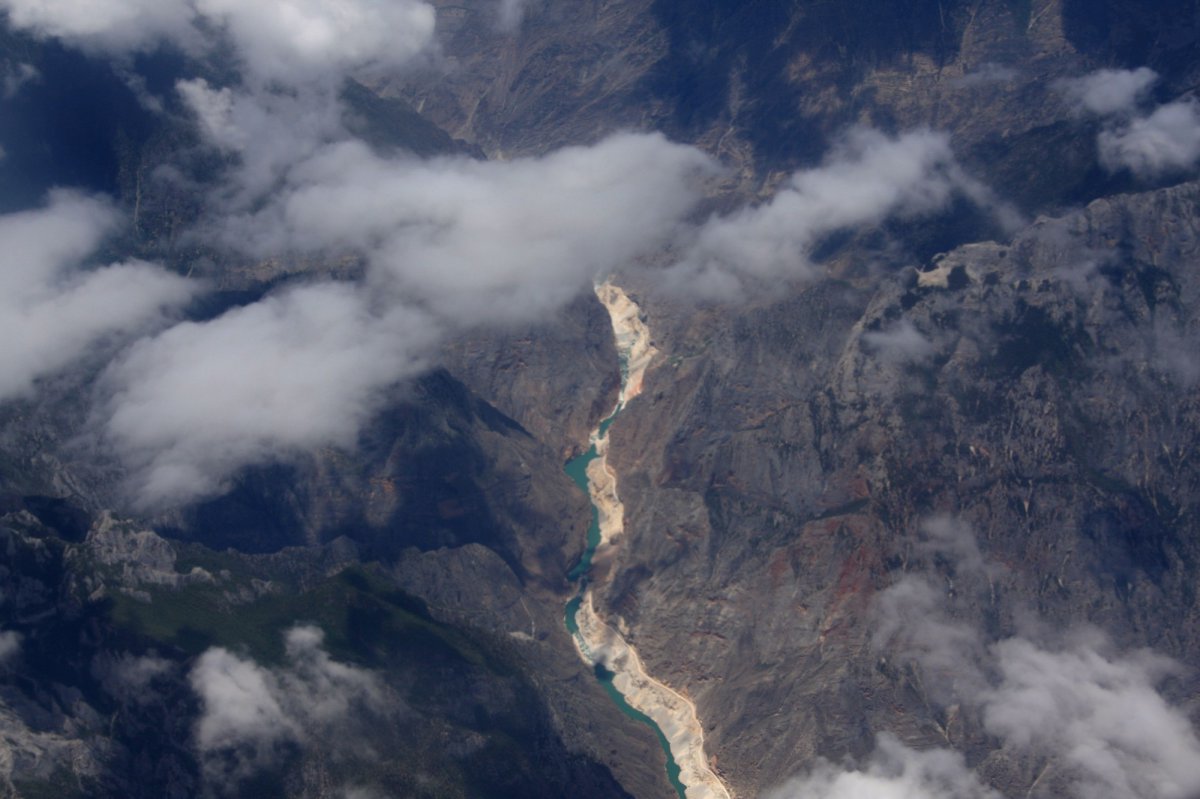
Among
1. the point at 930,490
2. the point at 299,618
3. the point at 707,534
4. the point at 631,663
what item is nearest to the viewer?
the point at 299,618

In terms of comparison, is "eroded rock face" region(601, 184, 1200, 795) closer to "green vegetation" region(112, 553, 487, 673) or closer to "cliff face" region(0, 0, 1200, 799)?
"cliff face" region(0, 0, 1200, 799)

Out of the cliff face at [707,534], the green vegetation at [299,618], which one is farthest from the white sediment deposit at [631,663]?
the green vegetation at [299,618]

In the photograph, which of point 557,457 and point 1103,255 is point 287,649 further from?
point 1103,255

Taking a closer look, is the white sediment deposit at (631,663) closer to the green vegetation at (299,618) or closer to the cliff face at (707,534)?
the cliff face at (707,534)

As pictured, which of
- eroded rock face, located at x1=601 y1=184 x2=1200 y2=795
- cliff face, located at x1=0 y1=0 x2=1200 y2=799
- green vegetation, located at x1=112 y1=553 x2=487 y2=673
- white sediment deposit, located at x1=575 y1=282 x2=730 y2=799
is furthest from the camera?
white sediment deposit, located at x1=575 y1=282 x2=730 y2=799

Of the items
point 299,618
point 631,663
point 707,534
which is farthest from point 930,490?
point 299,618

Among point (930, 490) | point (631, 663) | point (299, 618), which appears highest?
point (930, 490)

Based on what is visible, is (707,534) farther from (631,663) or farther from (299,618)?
(299,618)

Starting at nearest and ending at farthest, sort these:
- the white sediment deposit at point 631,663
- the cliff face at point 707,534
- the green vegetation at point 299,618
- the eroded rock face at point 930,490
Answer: the cliff face at point 707,534 < the green vegetation at point 299,618 < the eroded rock face at point 930,490 < the white sediment deposit at point 631,663

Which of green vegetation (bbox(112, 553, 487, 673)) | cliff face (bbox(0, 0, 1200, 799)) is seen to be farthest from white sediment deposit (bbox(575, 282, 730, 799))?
green vegetation (bbox(112, 553, 487, 673))
